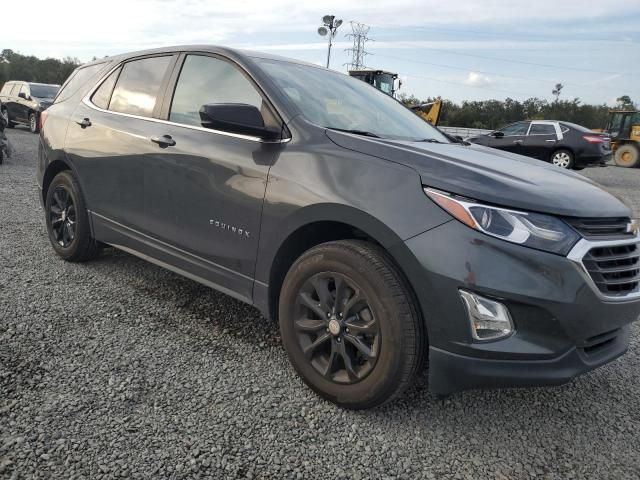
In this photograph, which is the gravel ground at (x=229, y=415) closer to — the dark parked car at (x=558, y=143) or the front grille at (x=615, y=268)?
the front grille at (x=615, y=268)

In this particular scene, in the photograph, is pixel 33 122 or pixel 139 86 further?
pixel 33 122

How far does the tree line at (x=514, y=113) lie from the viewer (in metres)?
54.8

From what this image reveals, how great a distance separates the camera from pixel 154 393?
7.87 ft

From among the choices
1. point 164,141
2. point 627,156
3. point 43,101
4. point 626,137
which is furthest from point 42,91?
point 627,156

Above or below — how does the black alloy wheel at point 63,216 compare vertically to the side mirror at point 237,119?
below

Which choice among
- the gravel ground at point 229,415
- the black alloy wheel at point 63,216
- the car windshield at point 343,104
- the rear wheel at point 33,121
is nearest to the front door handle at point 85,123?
the black alloy wheel at point 63,216

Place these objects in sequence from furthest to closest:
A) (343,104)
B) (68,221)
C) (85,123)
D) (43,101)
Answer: (43,101), (68,221), (85,123), (343,104)

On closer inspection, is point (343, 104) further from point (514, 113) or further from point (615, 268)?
point (514, 113)

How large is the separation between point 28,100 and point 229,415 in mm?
17720

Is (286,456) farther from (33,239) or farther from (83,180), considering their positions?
(33,239)

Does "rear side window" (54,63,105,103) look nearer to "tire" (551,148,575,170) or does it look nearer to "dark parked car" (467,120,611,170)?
"dark parked car" (467,120,611,170)

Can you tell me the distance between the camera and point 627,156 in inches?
808

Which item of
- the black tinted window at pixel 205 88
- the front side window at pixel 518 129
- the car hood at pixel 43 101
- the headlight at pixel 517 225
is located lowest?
the car hood at pixel 43 101

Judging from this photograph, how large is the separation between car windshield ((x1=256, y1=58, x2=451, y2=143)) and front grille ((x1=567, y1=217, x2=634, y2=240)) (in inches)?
43.7
